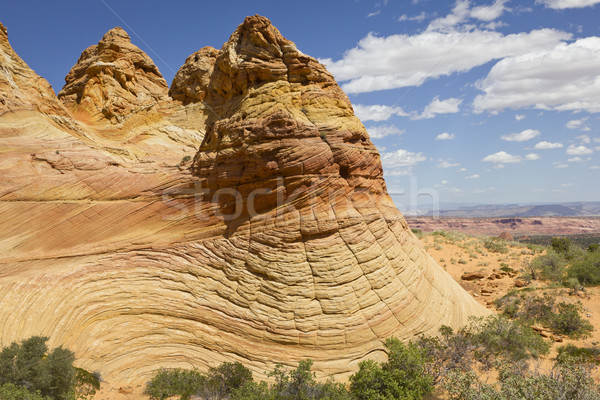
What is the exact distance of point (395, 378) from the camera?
9.73 meters

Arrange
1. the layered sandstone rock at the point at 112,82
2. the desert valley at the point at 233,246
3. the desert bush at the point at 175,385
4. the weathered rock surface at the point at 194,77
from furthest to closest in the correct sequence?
the layered sandstone rock at the point at 112,82, the weathered rock surface at the point at 194,77, the desert valley at the point at 233,246, the desert bush at the point at 175,385

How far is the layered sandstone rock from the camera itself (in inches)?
878

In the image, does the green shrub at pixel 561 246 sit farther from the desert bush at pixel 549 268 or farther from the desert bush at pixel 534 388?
the desert bush at pixel 534 388

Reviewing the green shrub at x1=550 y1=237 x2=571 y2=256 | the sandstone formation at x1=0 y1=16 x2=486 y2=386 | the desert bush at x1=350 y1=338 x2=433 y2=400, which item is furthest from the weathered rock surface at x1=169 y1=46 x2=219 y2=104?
the green shrub at x1=550 y1=237 x2=571 y2=256

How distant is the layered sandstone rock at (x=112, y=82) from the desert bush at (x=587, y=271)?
26.4 m

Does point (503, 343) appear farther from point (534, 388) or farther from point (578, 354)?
point (534, 388)

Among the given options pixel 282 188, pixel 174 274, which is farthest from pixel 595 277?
pixel 174 274

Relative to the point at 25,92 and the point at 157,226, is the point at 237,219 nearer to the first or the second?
the point at 157,226

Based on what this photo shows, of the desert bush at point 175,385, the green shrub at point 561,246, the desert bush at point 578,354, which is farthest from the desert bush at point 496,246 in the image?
the desert bush at point 175,385

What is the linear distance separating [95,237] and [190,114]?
11940 millimetres

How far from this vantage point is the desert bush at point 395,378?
9391 millimetres

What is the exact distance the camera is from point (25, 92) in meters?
15.6

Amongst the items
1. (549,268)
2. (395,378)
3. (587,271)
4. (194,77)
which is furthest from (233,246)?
(549,268)

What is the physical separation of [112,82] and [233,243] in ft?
60.2
